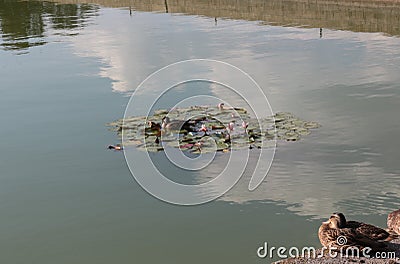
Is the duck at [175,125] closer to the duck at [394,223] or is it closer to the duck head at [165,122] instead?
the duck head at [165,122]

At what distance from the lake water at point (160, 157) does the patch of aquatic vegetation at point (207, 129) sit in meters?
0.23

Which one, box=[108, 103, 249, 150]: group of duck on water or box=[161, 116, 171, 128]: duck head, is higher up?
box=[161, 116, 171, 128]: duck head

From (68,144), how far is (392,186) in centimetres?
406

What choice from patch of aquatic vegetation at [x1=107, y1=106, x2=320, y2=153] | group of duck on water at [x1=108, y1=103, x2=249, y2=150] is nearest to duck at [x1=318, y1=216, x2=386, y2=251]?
patch of aquatic vegetation at [x1=107, y1=106, x2=320, y2=153]

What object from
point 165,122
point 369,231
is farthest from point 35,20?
point 369,231

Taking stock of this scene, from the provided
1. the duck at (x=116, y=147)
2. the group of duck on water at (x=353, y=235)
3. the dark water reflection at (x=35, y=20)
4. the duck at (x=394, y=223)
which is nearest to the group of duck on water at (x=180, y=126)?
the duck at (x=116, y=147)

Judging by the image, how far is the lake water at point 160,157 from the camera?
597cm

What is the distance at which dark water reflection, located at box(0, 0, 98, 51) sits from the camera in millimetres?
18922

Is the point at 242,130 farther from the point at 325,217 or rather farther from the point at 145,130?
the point at 325,217

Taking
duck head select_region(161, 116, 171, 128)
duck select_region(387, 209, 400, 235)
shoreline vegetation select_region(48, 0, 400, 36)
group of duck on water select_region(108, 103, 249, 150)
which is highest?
shoreline vegetation select_region(48, 0, 400, 36)

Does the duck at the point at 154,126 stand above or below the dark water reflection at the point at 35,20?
below

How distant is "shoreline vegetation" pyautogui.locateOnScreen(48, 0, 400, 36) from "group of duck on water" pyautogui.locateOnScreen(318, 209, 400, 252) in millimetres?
12487

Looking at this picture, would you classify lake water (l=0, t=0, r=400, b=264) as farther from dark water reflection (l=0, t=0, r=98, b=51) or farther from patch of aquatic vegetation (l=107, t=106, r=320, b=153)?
dark water reflection (l=0, t=0, r=98, b=51)

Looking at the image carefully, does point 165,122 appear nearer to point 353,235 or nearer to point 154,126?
point 154,126
